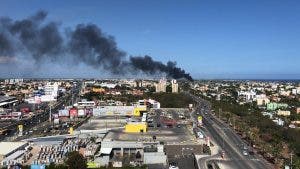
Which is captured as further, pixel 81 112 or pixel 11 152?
pixel 81 112

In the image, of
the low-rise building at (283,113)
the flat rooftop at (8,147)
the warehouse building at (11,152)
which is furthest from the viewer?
the low-rise building at (283,113)

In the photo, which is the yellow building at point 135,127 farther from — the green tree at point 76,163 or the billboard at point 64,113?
the billboard at point 64,113

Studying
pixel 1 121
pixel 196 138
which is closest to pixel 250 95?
pixel 1 121

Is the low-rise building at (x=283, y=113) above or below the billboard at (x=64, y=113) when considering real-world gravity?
below

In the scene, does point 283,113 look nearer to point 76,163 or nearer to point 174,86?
point 174,86

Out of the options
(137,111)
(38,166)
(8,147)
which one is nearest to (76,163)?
(38,166)

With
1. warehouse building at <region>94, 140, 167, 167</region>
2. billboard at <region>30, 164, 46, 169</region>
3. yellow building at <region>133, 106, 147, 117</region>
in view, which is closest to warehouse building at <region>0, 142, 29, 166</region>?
billboard at <region>30, 164, 46, 169</region>

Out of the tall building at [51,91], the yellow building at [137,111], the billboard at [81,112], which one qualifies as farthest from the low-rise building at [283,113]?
the tall building at [51,91]

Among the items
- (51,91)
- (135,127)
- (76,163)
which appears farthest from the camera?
(51,91)

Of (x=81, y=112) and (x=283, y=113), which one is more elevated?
(x=81, y=112)
